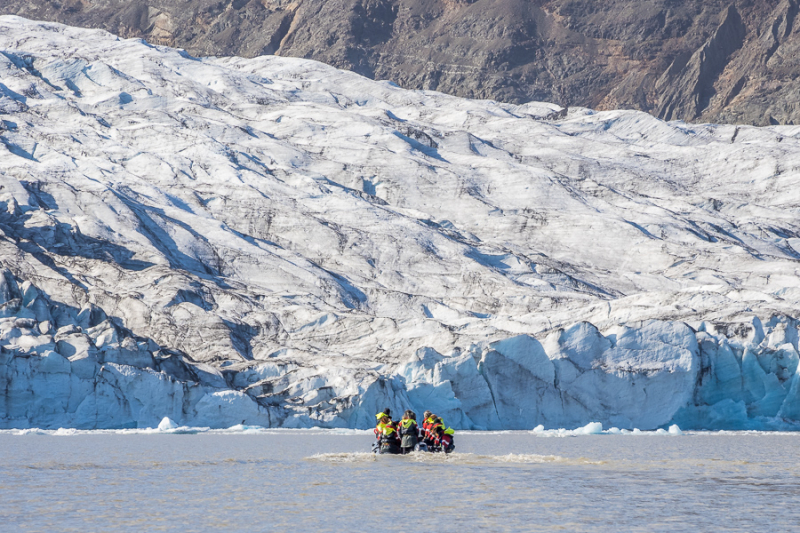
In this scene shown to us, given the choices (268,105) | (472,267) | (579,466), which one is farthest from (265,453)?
(268,105)

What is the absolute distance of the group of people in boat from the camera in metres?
27.0

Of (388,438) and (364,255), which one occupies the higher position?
(364,255)

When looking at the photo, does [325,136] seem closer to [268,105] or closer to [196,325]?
[268,105]

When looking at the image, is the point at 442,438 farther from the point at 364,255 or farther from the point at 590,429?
the point at 364,255

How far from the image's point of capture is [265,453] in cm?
2681

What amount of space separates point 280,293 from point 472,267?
11769mm

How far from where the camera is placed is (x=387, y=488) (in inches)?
753

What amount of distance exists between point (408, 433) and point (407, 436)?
10 cm

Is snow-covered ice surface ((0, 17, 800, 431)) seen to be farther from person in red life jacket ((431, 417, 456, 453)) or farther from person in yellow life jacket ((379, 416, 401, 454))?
person in red life jacket ((431, 417, 456, 453))

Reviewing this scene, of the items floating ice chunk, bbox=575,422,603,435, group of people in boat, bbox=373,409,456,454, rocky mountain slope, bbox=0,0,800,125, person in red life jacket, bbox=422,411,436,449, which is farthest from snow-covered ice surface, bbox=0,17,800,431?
rocky mountain slope, bbox=0,0,800,125

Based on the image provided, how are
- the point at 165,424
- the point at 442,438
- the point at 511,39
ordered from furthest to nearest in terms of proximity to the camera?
the point at 511,39 → the point at 165,424 → the point at 442,438

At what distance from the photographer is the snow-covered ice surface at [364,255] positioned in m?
39.3

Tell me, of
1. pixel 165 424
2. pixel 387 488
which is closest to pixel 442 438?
pixel 387 488

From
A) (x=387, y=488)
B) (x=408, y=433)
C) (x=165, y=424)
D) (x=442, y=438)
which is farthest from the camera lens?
(x=165, y=424)
